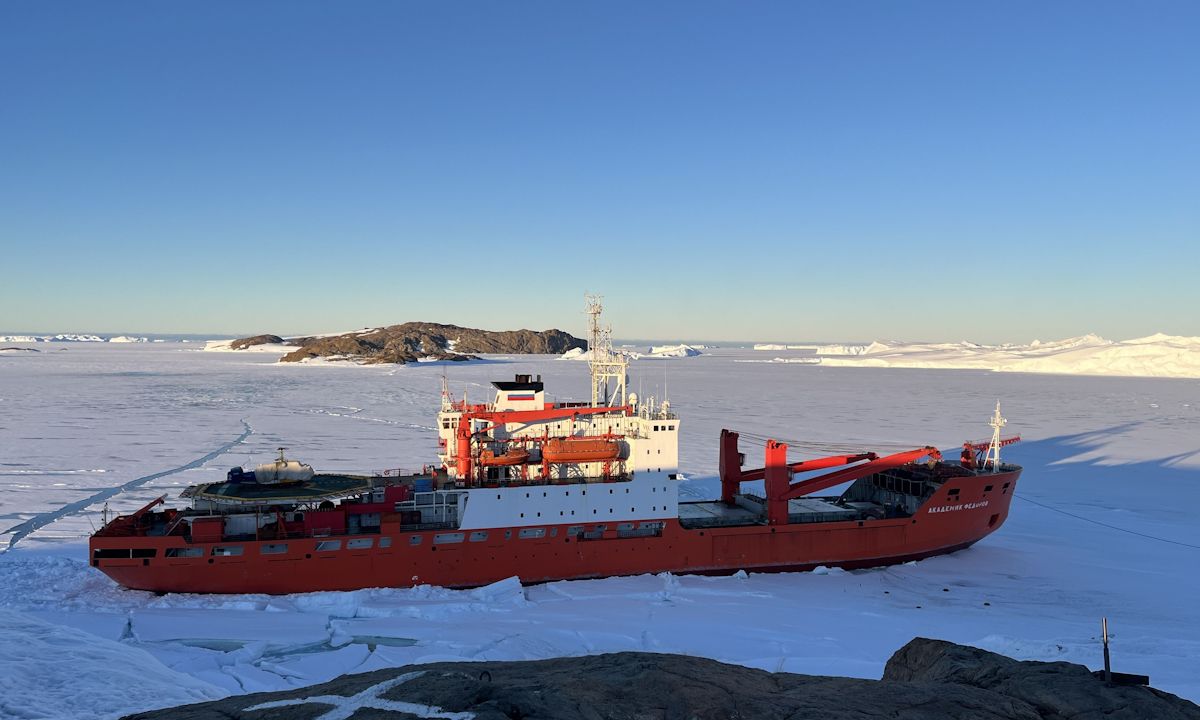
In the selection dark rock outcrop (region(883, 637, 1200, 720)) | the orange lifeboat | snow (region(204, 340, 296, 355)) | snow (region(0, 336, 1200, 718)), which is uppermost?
snow (region(204, 340, 296, 355))

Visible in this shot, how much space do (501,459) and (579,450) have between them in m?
1.83

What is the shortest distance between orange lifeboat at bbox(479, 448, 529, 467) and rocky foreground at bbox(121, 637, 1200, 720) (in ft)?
33.3

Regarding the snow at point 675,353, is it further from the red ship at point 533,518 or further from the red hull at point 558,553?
the red hull at point 558,553

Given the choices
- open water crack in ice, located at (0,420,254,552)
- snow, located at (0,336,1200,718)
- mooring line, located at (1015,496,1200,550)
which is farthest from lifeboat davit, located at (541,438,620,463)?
mooring line, located at (1015,496,1200,550)

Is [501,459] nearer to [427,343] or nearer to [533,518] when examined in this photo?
[533,518]

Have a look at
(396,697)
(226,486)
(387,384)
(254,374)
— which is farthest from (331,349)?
(396,697)

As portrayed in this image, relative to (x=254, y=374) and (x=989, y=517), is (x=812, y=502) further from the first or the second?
(x=254, y=374)

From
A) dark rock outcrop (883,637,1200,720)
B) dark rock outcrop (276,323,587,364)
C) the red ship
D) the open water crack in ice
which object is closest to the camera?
dark rock outcrop (883,637,1200,720)

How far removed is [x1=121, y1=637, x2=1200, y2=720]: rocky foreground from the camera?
551cm

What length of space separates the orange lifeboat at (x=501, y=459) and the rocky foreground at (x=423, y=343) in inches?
3275

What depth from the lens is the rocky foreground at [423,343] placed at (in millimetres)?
104500

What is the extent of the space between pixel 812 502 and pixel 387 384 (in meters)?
48.9

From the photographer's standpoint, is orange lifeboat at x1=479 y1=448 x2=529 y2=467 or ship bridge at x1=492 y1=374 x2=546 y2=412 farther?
ship bridge at x1=492 y1=374 x2=546 y2=412

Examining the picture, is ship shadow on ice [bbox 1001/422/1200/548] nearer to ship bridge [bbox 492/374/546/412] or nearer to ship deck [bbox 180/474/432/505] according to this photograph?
ship bridge [bbox 492/374/546/412]
